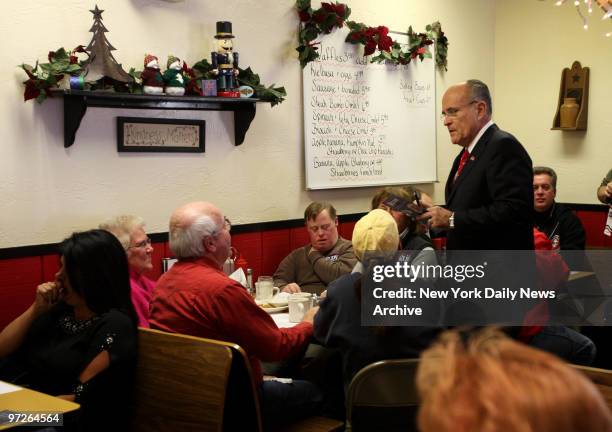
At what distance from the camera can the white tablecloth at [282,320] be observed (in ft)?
11.5

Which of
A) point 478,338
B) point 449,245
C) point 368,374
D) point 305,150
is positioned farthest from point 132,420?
point 305,150

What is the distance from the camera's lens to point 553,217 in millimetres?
5195

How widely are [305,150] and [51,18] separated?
1.87 metres

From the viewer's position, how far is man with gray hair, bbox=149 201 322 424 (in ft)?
9.20

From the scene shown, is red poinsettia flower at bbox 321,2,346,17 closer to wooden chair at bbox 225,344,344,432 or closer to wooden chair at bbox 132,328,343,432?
wooden chair at bbox 132,328,343,432

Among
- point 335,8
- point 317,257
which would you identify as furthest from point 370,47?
point 317,257

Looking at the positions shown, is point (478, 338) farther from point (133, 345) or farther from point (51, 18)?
point (51, 18)

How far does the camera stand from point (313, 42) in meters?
5.09

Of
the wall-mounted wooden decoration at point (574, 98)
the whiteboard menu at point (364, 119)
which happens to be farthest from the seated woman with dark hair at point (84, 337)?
the wall-mounted wooden decoration at point (574, 98)

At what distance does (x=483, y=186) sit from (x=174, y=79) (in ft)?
5.93

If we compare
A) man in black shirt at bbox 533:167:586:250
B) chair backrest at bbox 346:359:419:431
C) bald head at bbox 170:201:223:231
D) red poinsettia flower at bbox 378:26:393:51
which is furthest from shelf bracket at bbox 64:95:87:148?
man in black shirt at bbox 533:167:586:250

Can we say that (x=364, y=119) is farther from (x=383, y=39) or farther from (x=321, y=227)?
(x=321, y=227)

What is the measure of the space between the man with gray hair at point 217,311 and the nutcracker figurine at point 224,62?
1.39m

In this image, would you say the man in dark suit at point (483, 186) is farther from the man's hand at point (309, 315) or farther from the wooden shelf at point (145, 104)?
the wooden shelf at point (145, 104)
